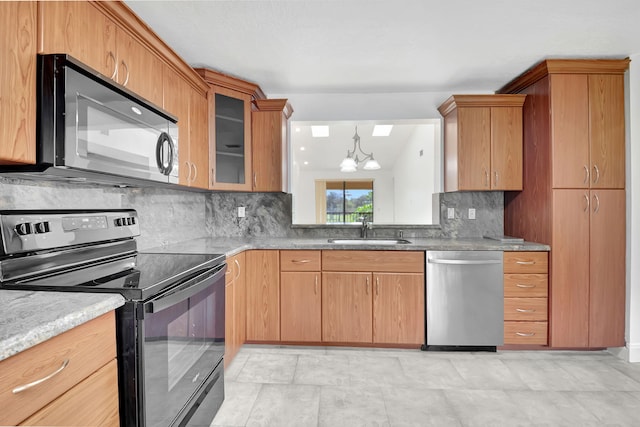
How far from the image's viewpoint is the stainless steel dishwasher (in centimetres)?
259

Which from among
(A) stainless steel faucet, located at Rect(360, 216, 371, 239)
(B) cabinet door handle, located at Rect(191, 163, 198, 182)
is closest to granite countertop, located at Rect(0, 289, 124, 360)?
(B) cabinet door handle, located at Rect(191, 163, 198, 182)

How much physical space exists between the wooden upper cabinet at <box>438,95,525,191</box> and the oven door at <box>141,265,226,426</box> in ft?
7.41

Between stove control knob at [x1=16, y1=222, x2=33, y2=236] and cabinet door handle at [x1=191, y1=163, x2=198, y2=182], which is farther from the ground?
cabinet door handle at [x1=191, y1=163, x2=198, y2=182]

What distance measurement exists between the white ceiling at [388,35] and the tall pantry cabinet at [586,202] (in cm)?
25

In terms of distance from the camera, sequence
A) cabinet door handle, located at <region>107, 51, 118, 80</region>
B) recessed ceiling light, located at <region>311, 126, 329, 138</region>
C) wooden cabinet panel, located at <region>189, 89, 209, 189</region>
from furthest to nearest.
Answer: recessed ceiling light, located at <region>311, 126, 329, 138</region>
wooden cabinet panel, located at <region>189, 89, 209, 189</region>
cabinet door handle, located at <region>107, 51, 118, 80</region>

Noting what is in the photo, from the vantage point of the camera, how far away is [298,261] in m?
2.70

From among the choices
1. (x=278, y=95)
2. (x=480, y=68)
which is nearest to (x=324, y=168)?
(x=278, y=95)

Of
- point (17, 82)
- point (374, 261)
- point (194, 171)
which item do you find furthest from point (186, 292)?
point (374, 261)

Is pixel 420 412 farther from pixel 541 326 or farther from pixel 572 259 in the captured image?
pixel 572 259

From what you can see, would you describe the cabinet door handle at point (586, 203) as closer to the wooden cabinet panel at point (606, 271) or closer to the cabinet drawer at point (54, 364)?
the wooden cabinet panel at point (606, 271)

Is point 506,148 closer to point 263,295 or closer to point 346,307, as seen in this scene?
point 346,307

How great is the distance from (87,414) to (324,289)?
1.89 metres

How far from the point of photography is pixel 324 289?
268cm

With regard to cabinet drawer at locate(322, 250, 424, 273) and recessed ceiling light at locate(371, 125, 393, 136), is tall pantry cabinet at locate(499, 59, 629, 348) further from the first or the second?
recessed ceiling light at locate(371, 125, 393, 136)
